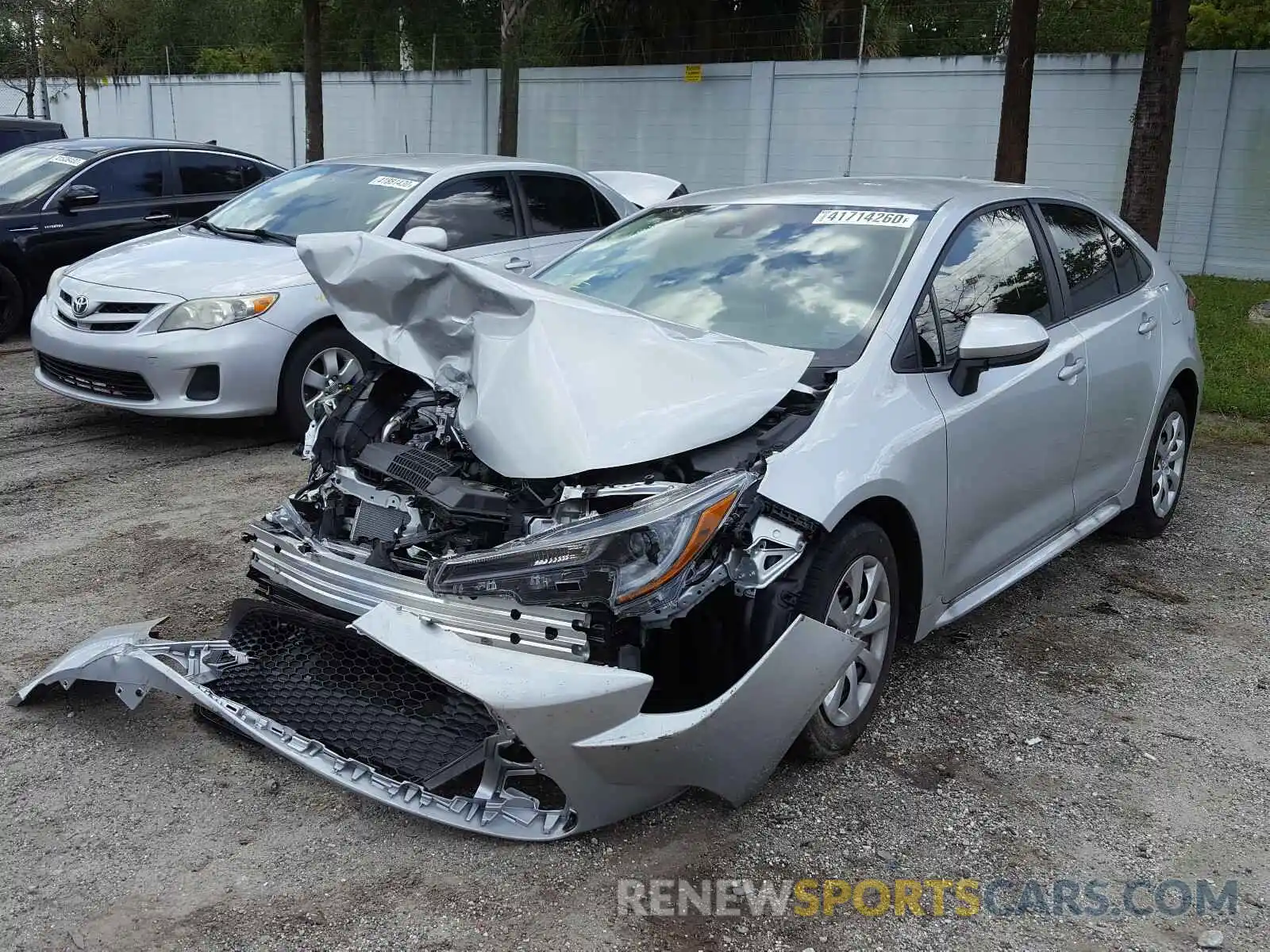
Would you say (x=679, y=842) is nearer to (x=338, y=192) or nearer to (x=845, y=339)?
(x=845, y=339)

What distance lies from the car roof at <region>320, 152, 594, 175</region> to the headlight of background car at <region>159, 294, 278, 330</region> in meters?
1.43

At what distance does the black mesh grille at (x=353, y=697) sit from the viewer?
10.1ft

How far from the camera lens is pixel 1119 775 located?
11.5 feet

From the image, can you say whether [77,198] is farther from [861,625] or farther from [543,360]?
[861,625]

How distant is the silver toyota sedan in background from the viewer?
6398mm

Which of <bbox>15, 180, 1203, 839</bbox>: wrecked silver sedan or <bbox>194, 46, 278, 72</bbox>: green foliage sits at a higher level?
<bbox>194, 46, 278, 72</bbox>: green foliage

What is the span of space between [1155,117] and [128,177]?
8717 millimetres

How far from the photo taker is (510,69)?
16.6 m

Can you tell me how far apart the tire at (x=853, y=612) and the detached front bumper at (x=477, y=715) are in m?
0.24

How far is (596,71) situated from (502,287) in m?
15.8

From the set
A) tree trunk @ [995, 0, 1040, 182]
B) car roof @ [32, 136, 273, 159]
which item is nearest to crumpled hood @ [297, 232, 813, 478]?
car roof @ [32, 136, 273, 159]

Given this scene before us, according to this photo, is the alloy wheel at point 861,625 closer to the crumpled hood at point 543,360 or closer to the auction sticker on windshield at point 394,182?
the crumpled hood at point 543,360

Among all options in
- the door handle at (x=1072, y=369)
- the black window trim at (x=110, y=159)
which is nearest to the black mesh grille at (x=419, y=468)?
the door handle at (x=1072, y=369)

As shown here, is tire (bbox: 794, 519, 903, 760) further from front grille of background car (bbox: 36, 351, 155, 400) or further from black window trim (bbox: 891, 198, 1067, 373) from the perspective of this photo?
front grille of background car (bbox: 36, 351, 155, 400)
